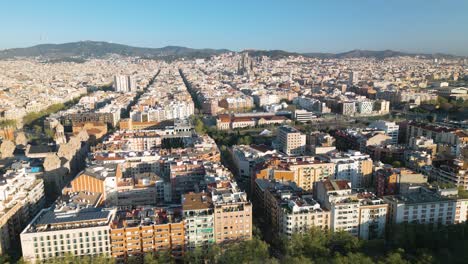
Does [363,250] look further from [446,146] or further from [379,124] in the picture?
[379,124]

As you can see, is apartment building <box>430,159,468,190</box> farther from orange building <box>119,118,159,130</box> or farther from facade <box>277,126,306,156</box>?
orange building <box>119,118,159,130</box>

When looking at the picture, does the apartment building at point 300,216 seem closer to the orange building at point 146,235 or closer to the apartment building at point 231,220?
the apartment building at point 231,220

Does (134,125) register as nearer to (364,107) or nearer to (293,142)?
(293,142)

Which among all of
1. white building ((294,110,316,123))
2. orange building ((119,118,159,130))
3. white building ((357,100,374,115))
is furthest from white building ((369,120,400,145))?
orange building ((119,118,159,130))

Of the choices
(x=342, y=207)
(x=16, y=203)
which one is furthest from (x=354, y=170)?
(x=16, y=203)

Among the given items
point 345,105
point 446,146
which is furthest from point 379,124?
point 345,105

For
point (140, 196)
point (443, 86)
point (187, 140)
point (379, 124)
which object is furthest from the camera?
point (443, 86)

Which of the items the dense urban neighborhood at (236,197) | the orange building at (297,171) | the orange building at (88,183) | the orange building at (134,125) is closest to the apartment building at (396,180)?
the dense urban neighborhood at (236,197)

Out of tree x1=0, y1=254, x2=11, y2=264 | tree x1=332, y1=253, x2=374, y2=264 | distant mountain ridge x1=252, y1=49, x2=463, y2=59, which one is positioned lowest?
tree x1=0, y1=254, x2=11, y2=264
